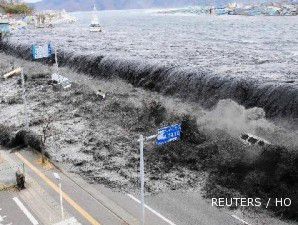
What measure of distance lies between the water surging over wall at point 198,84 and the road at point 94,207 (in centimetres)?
1419

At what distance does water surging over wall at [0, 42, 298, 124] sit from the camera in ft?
115

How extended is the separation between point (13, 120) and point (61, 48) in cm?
4033

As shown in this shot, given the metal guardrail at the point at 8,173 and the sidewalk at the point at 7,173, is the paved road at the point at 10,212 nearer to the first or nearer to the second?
the sidewalk at the point at 7,173

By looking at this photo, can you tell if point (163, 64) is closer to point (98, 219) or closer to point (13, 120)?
point (13, 120)

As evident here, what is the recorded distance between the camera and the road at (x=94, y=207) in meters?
20.7

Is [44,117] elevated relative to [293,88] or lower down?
lower down

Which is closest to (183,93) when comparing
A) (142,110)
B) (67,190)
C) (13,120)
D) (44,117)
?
(142,110)

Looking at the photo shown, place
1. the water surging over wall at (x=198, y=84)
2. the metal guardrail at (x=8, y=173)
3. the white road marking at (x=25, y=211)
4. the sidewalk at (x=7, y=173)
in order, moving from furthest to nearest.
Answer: the water surging over wall at (x=198, y=84), the metal guardrail at (x=8, y=173), the sidewalk at (x=7, y=173), the white road marking at (x=25, y=211)

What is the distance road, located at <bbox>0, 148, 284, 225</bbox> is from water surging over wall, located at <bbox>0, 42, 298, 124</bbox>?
14.2m

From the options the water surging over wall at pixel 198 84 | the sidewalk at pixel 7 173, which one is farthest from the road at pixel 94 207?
the water surging over wall at pixel 198 84

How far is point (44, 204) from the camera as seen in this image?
2183cm

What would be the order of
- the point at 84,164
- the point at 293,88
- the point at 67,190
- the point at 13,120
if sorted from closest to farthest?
the point at 67,190, the point at 84,164, the point at 293,88, the point at 13,120

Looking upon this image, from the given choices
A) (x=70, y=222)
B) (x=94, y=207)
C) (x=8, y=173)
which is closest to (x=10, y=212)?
(x=70, y=222)

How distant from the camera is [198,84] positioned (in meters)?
43.3
